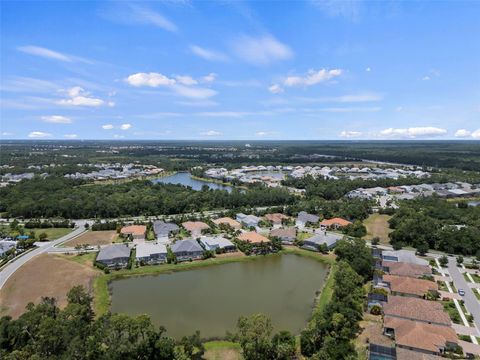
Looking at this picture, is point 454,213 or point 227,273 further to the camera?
point 454,213

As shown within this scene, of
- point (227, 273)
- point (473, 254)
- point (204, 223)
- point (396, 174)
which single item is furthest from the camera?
point (396, 174)

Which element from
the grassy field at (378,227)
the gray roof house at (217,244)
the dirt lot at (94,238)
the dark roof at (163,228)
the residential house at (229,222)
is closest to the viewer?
the gray roof house at (217,244)

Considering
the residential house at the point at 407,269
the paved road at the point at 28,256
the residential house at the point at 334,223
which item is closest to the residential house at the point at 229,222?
the residential house at the point at 334,223

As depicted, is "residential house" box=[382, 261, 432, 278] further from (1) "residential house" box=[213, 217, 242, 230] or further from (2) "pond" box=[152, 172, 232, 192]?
(2) "pond" box=[152, 172, 232, 192]

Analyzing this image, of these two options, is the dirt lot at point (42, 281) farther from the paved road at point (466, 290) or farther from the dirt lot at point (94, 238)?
the paved road at point (466, 290)

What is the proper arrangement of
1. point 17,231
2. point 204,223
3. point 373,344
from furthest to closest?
point 204,223
point 17,231
point 373,344

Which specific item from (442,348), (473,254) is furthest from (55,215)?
(473,254)

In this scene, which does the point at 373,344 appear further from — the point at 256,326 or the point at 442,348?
the point at 256,326
